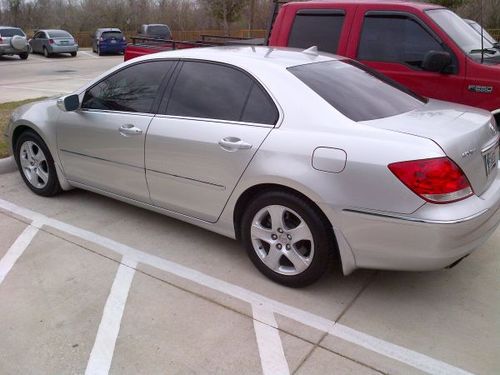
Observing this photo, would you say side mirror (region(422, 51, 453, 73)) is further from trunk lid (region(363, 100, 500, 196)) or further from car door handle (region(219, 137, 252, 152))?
car door handle (region(219, 137, 252, 152))

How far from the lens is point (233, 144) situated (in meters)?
3.37

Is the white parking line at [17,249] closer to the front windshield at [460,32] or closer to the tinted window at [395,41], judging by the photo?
the tinted window at [395,41]

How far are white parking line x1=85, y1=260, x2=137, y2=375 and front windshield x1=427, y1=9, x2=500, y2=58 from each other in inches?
151

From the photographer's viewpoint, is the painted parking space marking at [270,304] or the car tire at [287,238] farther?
the car tire at [287,238]

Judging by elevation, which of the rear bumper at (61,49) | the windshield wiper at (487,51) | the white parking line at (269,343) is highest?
the windshield wiper at (487,51)

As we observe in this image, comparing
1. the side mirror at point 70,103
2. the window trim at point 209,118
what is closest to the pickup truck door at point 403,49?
the window trim at point 209,118

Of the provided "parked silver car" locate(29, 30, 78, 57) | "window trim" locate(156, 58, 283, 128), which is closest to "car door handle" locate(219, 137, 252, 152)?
"window trim" locate(156, 58, 283, 128)

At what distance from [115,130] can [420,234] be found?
8.29 ft

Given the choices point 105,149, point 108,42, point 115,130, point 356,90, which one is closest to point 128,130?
point 115,130

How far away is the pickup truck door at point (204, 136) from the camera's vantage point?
11.1ft

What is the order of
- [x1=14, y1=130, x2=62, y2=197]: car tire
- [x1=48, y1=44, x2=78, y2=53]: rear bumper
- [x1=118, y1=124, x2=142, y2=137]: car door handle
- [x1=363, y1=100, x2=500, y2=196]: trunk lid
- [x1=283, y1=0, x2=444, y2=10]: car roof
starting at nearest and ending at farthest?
[x1=363, y1=100, x2=500, y2=196]: trunk lid, [x1=118, y1=124, x2=142, y2=137]: car door handle, [x1=14, y1=130, x2=62, y2=197]: car tire, [x1=283, y1=0, x2=444, y2=10]: car roof, [x1=48, y1=44, x2=78, y2=53]: rear bumper

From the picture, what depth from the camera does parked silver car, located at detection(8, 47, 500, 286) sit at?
283 cm

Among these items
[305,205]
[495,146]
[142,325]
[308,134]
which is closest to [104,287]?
[142,325]

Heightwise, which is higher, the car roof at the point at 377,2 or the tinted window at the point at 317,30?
the car roof at the point at 377,2
